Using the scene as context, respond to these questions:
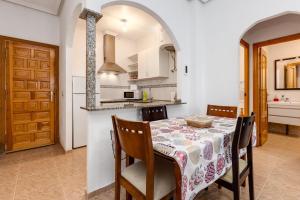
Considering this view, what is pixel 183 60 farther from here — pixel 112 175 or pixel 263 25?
pixel 112 175

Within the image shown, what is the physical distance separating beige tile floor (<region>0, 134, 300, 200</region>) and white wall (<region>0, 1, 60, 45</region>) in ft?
7.10

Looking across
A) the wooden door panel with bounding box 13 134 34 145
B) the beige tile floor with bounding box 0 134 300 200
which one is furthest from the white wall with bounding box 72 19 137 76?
the beige tile floor with bounding box 0 134 300 200

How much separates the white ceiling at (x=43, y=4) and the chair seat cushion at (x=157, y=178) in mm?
3283

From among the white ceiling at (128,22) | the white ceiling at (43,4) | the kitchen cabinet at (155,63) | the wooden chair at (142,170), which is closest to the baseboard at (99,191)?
the wooden chair at (142,170)

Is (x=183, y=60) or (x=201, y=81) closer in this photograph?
(x=183, y=60)

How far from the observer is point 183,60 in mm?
2662

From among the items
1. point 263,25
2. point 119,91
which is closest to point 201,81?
point 263,25

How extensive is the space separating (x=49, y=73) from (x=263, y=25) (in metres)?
4.25

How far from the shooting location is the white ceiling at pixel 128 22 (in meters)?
3.19

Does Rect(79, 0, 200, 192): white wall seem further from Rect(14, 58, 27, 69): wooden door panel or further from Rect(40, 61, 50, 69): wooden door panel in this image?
Rect(14, 58, 27, 69): wooden door panel

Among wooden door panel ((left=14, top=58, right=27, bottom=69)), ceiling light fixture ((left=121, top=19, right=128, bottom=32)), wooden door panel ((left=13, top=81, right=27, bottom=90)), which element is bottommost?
wooden door panel ((left=13, top=81, right=27, bottom=90))

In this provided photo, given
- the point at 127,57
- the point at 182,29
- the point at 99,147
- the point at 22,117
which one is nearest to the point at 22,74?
the point at 22,117

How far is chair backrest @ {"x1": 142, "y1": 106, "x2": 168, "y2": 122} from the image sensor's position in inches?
79.1

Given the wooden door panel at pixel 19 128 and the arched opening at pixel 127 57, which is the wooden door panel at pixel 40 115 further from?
the arched opening at pixel 127 57
